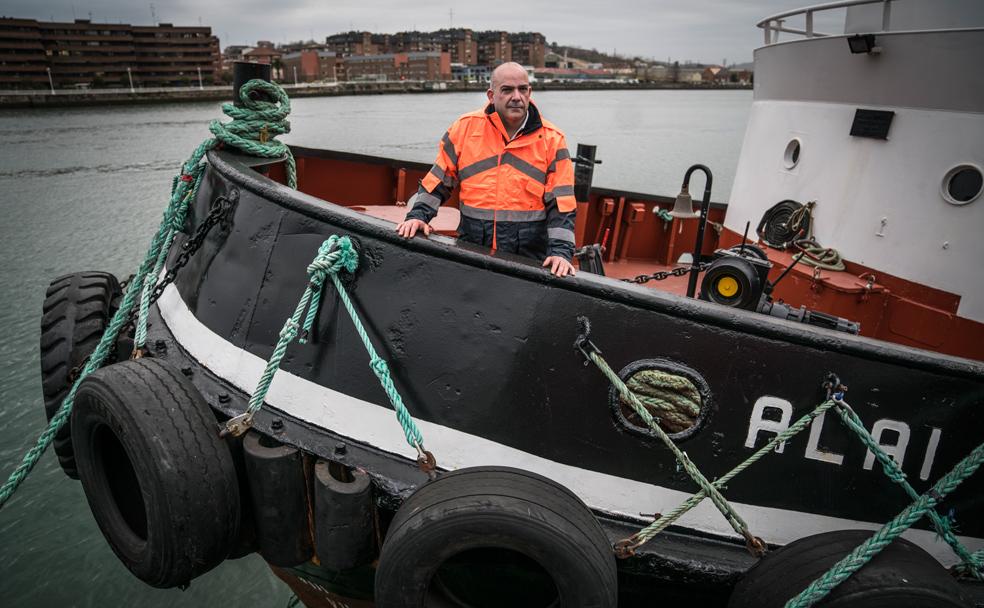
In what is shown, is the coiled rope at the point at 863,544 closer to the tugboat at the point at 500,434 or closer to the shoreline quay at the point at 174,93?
the tugboat at the point at 500,434

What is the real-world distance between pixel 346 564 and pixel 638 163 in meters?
27.3

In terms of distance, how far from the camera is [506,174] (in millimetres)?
Answer: 2729

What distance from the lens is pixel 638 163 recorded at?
90.2 ft

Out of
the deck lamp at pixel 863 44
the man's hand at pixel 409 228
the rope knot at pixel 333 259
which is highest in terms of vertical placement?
the deck lamp at pixel 863 44

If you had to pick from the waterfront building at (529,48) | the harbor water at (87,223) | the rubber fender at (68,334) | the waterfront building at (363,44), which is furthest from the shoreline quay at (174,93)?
the rubber fender at (68,334)

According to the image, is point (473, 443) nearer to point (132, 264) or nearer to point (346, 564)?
point (346, 564)

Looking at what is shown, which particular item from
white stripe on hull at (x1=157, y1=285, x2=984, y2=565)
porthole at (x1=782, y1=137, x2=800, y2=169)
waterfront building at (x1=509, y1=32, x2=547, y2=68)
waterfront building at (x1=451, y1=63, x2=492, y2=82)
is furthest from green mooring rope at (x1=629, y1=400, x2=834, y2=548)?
waterfront building at (x1=509, y1=32, x2=547, y2=68)

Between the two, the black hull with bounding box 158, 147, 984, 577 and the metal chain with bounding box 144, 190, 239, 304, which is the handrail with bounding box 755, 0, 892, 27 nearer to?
the black hull with bounding box 158, 147, 984, 577

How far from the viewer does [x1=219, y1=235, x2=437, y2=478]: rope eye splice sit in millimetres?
2221

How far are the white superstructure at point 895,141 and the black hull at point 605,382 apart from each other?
201cm

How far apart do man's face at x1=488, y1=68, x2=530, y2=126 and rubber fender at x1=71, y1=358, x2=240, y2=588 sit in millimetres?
1757

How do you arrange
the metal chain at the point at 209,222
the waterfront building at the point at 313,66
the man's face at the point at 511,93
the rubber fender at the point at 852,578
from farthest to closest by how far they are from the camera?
the waterfront building at the point at 313,66
the metal chain at the point at 209,222
the man's face at the point at 511,93
the rubber fender at the point at 852,578

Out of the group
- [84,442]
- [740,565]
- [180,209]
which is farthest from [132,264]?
[740,565]

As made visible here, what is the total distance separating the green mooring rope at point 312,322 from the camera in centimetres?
222
